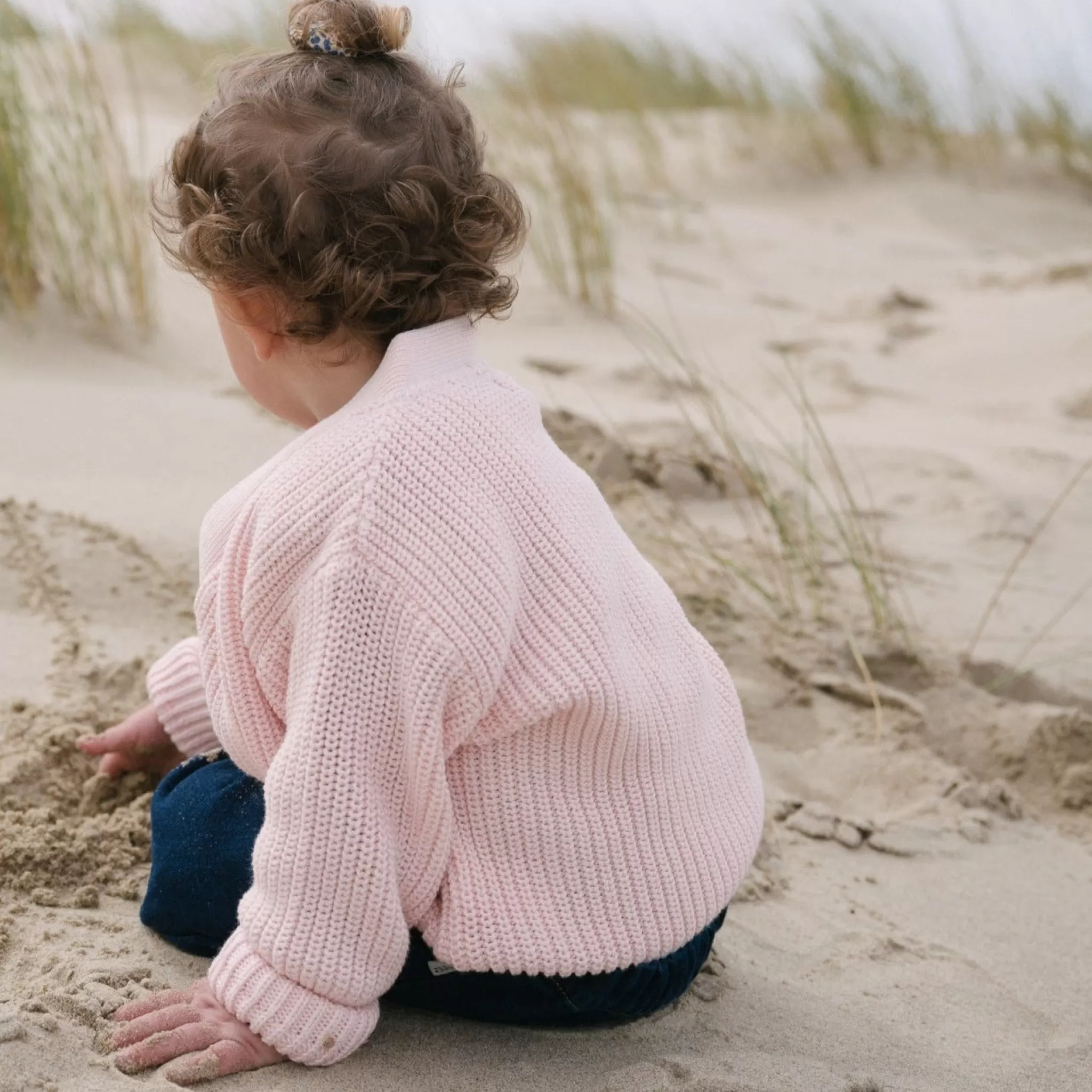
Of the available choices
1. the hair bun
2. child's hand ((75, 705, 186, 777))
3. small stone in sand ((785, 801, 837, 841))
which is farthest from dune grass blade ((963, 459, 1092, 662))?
the hair bun

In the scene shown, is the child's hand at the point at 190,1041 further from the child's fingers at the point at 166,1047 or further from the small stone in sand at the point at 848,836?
the small stone in sand at the point at 848,836

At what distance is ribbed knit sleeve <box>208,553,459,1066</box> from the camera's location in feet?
4.47

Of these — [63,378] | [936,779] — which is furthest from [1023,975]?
[63,378]

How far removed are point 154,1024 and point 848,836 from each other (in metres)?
1.15

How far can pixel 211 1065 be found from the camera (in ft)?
4.56

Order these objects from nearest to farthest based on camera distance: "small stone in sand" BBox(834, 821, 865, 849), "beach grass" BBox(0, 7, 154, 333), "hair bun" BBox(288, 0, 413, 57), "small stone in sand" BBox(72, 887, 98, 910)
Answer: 1. "hair bun" BBox(288, 0, 413, 57)
2. "small stone in sand" BBox(72, 887, 98, 910)
3. "small stone in sand" BBox(834, 821, 865, 849)
4. "beach grass" BBox(0, 7, 154, 333)

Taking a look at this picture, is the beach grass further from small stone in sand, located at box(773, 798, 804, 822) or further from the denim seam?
the denim seam

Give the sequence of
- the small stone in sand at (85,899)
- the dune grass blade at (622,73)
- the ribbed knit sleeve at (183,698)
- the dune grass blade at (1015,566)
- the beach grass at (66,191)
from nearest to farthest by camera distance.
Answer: the small stone in sand at (85,899)
the ribbed knit sleeve at (183,698)
the dune grass blade at (1015,566)
the beach grass at (66,191)
the dune grass blade at (622,73)

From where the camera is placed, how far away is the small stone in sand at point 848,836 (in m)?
2.19

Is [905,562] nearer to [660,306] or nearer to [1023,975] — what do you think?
[1023,975]

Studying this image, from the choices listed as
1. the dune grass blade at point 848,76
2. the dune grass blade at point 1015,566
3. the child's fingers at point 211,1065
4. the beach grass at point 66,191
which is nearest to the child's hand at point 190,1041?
the child's fingers at point 211,1065

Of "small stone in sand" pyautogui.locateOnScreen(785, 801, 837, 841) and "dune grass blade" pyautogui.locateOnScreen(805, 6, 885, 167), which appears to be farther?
"dune grass blade" pyautogui.locateOnScreen(805, 6, 885, 167)

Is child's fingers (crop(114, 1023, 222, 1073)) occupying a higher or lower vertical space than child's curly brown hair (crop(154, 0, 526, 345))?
lower

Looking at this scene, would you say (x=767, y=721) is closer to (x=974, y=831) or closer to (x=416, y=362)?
(x=974, y=831)
